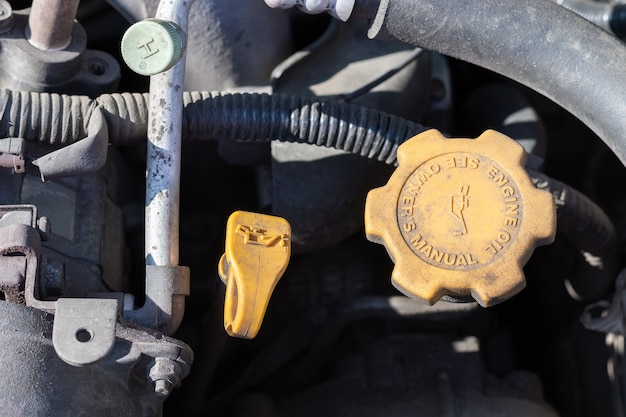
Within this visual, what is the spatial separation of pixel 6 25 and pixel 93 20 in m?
0.33

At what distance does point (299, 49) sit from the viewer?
1.12 m

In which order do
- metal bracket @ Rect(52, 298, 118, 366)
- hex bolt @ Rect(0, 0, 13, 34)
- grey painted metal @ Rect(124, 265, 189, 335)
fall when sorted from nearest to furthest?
metal bracket @ Rect(52, 298, 118, 366) < grey painted metal @ Rect(124, 265, 189, 335) < hex bolt @ Rect(0, 0, 13, 34)

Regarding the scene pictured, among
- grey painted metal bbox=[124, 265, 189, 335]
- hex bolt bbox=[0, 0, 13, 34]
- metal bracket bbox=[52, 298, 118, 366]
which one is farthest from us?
hex bolt bbox=[0, 0, 13, 34]

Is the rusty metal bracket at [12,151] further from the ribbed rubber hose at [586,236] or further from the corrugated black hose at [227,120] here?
the ribbed rubber hose at [586,236]

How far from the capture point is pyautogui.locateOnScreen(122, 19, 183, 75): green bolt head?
75 centimetres

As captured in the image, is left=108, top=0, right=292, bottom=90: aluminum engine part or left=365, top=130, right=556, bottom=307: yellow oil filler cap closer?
left=365, top=130, right=556, bottom=307: yellow oil filler cap

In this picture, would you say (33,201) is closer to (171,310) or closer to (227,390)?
(171,310)

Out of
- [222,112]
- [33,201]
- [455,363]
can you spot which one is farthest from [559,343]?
[33,201]

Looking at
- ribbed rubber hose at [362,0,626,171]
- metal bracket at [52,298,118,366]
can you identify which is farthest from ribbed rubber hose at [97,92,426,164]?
metal bracket at [52,298,118,366]

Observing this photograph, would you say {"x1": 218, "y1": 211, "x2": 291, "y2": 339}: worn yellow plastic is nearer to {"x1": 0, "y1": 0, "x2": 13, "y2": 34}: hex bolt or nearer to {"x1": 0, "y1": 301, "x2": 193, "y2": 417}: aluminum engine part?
{"x1": 0, "y1": 301, "x2": 193, "y2": 417}: aluminum engine part

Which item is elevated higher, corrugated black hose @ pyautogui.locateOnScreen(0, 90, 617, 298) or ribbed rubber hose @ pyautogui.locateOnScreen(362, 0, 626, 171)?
ribbed rubber hose @ pyautogui.locateOnScreen(362, 0, 626, 171)

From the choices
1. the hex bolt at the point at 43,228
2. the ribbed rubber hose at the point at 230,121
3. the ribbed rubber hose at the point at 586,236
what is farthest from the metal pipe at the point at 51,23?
the ribbed rubber hose at the point at 586,236

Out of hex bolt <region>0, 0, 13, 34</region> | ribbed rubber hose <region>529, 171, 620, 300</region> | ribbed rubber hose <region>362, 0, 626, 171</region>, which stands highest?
ribbed rubber hose <region>362, 0, 626, 171</region>

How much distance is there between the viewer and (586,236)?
1029mm
